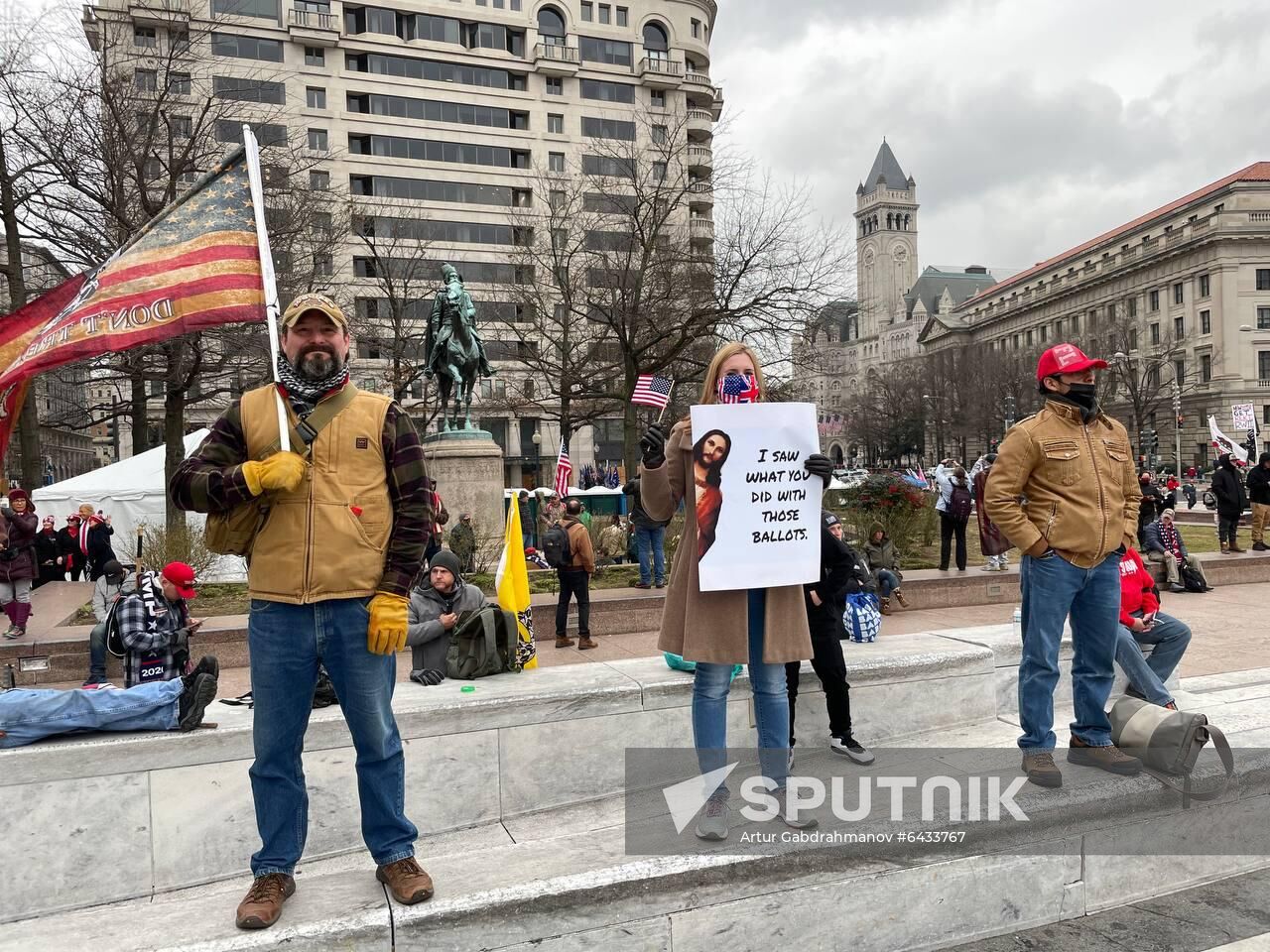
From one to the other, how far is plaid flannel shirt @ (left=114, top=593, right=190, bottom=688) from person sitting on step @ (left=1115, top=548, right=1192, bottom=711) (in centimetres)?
630

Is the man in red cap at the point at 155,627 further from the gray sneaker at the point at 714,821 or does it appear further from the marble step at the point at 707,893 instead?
the gray sneaker at the point at 714,821

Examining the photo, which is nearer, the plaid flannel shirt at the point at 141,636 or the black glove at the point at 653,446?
the black glove at the point at 653,446

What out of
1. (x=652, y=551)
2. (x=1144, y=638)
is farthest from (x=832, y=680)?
(x=652, y=551)

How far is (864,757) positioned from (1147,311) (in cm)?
8575

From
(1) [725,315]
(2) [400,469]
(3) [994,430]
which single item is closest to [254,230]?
(2) [400,469]

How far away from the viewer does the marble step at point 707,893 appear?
9.95ft

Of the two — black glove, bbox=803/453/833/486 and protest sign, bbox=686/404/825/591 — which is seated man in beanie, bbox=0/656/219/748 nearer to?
protest sign, bbox=686/404/825/591

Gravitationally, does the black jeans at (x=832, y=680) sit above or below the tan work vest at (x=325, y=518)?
below

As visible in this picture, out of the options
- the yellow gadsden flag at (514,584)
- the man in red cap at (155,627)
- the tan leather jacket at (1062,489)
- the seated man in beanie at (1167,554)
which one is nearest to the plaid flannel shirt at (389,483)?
the tan leather jacket at (1062,489)

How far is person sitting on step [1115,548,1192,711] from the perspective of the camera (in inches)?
201

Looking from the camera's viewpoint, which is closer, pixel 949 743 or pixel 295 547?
pixel 295 547

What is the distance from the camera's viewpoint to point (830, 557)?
561 centimetres

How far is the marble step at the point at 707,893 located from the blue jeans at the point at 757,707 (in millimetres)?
350

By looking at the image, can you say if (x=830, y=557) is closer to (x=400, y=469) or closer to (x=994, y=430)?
(x=400, y=469)
